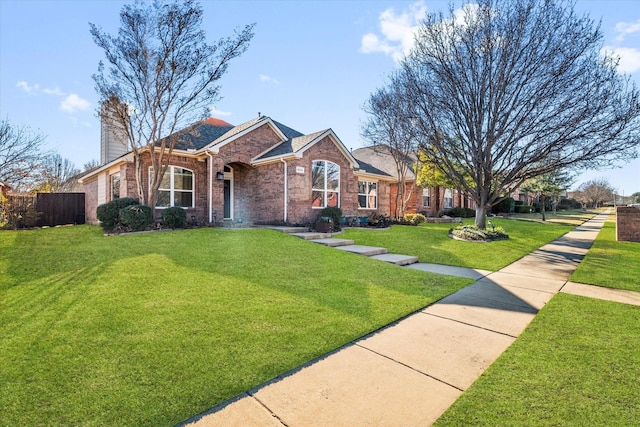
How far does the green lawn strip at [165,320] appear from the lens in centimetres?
242

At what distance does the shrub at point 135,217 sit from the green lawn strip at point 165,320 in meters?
2.95

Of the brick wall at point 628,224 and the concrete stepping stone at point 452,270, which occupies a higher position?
the brick wall at point 628,224

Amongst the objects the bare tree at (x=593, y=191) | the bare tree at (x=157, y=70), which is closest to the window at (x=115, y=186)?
the bare tree at (x=157, y=70)

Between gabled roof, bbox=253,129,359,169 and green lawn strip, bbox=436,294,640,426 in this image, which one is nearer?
green lawn strip, bbox=436,294,640,426

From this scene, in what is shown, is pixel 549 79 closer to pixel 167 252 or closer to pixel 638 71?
pixel 638 71

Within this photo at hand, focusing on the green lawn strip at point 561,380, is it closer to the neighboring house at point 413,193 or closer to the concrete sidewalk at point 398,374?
the concrete sidewalk at point 398,374

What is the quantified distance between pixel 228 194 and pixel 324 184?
489 cm

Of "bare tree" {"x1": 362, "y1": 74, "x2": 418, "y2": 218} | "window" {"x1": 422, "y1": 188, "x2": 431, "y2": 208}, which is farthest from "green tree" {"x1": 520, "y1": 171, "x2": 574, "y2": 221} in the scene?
"bare tree" {"x1": 362, "y1": 74, "x2": 418, "y2": 218}

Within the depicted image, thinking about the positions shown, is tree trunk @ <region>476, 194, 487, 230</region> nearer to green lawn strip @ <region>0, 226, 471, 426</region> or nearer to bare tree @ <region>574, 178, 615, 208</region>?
green lawn strip @ <region>0, 226, 471, 426</region>

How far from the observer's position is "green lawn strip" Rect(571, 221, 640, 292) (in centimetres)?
599

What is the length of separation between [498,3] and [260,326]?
14106 millimetres

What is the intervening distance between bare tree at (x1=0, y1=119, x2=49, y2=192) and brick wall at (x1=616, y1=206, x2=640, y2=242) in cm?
2734

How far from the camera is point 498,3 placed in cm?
1145

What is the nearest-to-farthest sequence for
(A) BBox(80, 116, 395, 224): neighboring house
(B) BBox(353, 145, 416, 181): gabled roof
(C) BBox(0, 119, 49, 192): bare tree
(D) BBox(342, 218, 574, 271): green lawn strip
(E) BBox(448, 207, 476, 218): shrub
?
(D) BBox(342, 218, 574, 271): green lawn strip < (A) BBox(80, 116, 395, 224): neighboring house < (C) BBox(0, 119, 49, 192): bare tree < (B) BBox(353, 145, 416, 181): gabled roof < (E) BBox(448, 207, 476, 218): shrub
